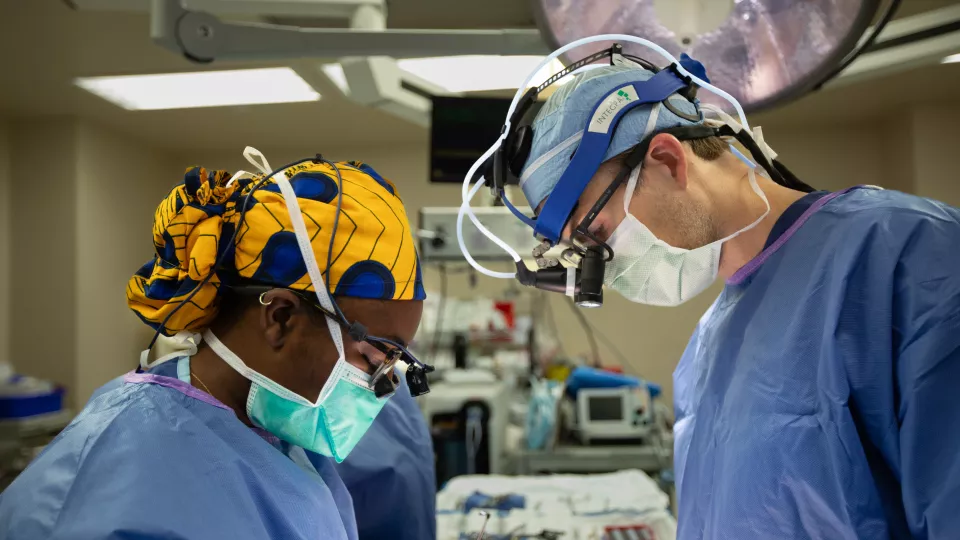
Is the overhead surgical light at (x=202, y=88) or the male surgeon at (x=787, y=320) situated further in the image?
the overhead surgical light at (x=202, y=88)

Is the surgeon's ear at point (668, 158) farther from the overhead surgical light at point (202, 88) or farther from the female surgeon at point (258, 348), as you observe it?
the overhead surgical light at point (202, 88)

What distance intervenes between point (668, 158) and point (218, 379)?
29.7 inches

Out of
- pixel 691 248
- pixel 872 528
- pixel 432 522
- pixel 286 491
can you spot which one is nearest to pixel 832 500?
pixel 872 528

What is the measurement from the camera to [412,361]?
1.01m

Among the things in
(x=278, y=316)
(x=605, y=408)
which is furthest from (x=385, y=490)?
(x=605, y=408)

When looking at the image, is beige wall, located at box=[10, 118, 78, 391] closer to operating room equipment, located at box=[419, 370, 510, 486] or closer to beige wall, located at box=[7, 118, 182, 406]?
beige wall, located at box=[7, 118, 182, 406]

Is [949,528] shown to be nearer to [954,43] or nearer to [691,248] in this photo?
[691,248]

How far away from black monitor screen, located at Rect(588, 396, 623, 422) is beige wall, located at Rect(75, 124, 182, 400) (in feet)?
11.7

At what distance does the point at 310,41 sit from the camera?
1.15m

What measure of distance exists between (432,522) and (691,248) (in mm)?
829

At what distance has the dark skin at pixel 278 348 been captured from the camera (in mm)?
917

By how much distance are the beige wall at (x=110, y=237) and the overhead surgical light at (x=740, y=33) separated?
454 centimetres

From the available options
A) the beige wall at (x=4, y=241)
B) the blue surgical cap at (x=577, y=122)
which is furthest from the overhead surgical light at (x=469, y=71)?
the beige wall at (x=4, y=241)

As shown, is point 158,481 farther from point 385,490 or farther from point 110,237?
point 110,237
